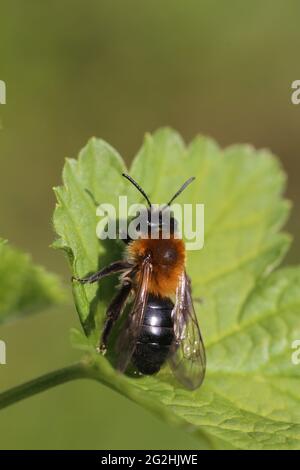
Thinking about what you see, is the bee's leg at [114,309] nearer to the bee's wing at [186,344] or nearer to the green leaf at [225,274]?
the green leaf at [225,274]

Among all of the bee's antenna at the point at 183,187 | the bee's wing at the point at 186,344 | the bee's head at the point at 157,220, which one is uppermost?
the bee's antenna at the point at 183,187

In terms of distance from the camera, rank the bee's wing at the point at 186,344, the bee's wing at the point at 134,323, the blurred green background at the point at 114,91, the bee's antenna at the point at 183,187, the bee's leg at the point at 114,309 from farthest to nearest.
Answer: the blurred green background at the point at 114,91 → the bee's antenna at the point at 183,187 → the bee's wing at the point at 186,344 → the bee's leg at the point at 114,309 → the bee's wing at the point at 134,323

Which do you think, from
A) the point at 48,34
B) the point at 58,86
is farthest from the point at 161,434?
the point at 48,34

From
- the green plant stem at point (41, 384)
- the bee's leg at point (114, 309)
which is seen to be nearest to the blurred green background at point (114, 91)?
the bee's leg at point (114, 309)

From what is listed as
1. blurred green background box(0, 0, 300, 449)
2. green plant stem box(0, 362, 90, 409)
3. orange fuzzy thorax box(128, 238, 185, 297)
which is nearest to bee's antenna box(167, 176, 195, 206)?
orange fuzzy thorax box(128, 238, 185, 297)

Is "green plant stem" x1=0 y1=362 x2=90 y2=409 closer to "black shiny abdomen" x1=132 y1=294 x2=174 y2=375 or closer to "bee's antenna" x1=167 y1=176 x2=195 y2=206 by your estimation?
"black shiny abdomen" x1=132 y1=294 x2=174 y2=375

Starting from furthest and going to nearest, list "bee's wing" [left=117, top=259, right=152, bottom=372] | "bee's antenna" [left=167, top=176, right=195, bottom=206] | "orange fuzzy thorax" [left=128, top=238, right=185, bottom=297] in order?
1. "bee's antenna" [left=167, top=176, right=195, bottom=206]
2. "orange fuzzy thorax" [left=128, top=238, right=185, bottom=297]
3. "bee's wing" [left=117, top=259, right=152, bottom=372]

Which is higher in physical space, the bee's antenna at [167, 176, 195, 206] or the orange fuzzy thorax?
the bee's antenna at [167, 176, 195, 206]
